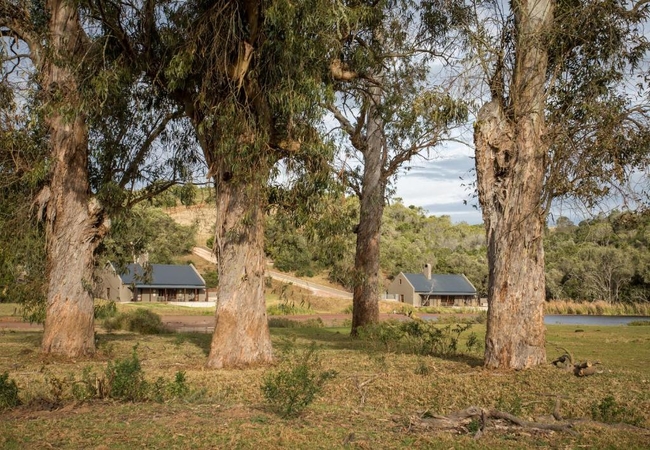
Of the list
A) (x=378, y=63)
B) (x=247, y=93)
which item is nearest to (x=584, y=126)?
(x=378, y=63)

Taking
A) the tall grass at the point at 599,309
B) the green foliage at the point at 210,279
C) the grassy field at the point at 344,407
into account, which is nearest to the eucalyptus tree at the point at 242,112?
the grassy field at the point at 344,407

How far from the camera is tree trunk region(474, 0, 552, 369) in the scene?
11.6 meters

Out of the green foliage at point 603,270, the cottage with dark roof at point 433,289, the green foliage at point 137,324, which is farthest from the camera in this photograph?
the cottage with dark roof at point 433,289

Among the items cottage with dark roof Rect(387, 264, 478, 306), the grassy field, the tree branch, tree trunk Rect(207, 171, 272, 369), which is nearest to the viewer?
the grassy field

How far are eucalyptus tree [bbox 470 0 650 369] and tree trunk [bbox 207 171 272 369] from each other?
4085mm

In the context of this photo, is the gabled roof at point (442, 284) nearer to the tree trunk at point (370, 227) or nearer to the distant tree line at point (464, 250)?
the distant tree line at point (464, 250)

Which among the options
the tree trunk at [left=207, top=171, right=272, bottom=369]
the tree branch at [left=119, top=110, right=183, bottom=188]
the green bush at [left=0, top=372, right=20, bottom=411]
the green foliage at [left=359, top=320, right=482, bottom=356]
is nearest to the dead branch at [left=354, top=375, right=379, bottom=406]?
the tree trunk at [left=207, top=171, right=272, bottom=369]

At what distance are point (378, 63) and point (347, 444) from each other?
10.6m

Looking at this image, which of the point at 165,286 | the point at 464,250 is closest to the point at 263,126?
the point at 165,286

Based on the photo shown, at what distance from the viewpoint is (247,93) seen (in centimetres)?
1255

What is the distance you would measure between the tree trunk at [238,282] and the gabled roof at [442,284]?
5044 cm

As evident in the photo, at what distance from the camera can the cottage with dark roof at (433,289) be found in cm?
6231

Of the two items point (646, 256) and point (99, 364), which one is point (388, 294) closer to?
point (646, 256)

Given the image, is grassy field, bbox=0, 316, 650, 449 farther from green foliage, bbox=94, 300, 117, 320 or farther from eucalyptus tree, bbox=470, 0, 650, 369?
green foliage, bbox=94, 300, 117, 320
